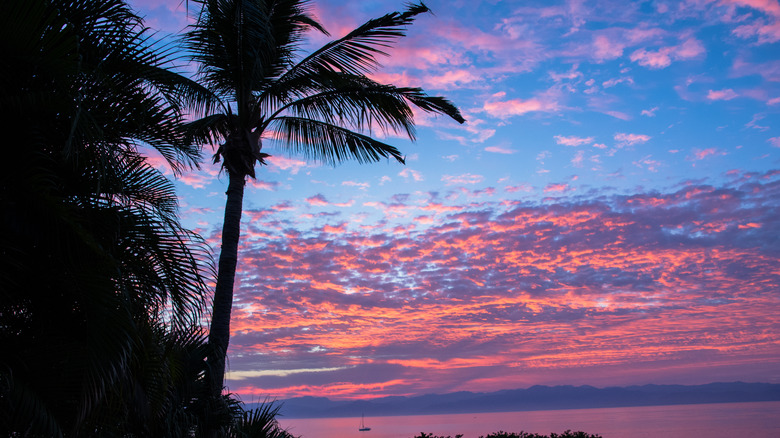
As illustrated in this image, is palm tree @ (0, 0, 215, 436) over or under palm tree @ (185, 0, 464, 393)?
under

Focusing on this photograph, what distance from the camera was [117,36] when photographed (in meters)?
5.48

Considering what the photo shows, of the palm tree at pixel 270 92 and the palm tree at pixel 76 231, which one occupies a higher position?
the palm tree at pixel 270 92

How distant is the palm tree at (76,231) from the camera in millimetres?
4445

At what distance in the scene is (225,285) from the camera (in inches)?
368

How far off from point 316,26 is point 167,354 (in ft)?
23.0

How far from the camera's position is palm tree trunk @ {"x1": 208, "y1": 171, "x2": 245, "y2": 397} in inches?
343

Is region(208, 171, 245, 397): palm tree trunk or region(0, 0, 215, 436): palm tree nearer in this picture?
region(0, 0, 215, 436): palm tree

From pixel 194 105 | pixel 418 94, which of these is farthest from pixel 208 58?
pixel 418 94

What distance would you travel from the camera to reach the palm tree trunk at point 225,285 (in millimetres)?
8719

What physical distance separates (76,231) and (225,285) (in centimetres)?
499

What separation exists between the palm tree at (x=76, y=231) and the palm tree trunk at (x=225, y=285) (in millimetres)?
2602

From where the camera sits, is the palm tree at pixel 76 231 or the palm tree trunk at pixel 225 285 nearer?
the palm tree at pixel 76 231

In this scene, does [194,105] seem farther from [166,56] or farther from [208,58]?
[166,56]

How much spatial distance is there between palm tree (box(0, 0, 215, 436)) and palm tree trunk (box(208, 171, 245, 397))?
8.54 feet
